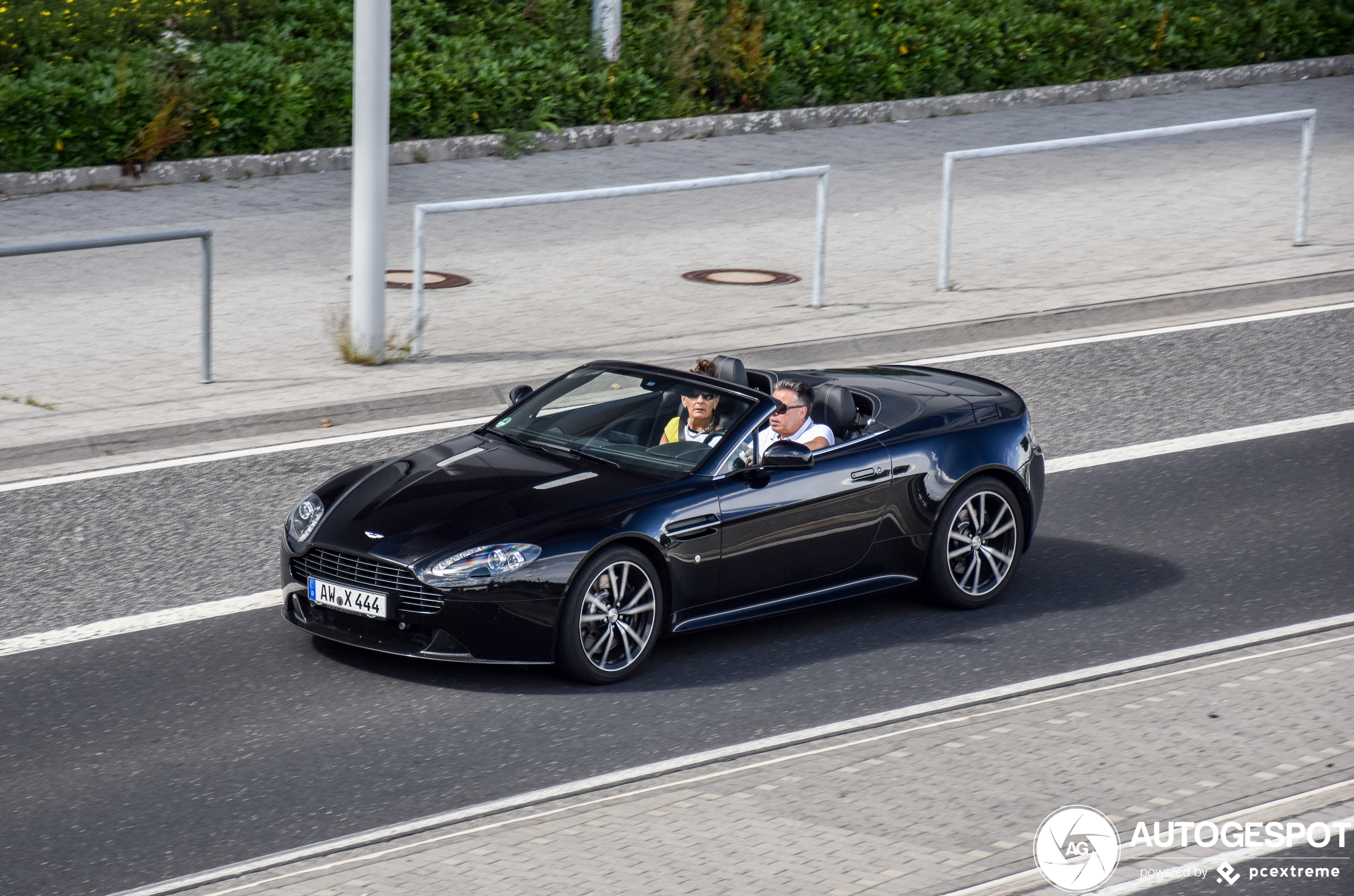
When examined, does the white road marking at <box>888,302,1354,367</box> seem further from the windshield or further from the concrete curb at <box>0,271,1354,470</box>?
the windshield

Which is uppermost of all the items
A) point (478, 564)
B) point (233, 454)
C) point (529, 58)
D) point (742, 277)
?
point (529, 58)

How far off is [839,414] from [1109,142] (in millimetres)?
8379

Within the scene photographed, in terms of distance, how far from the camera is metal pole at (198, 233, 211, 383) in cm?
1244

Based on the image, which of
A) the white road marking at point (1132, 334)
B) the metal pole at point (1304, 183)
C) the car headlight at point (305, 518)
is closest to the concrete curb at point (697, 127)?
the metal pole at point (1304, 183)

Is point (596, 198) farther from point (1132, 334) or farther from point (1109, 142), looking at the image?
point (1109, 142)

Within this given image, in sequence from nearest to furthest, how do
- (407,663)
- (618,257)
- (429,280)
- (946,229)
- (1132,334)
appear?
(407,663), (1132,334), (946,229), (429,280), (618,257)

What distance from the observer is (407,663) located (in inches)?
321

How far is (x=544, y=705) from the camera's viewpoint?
25.3ft

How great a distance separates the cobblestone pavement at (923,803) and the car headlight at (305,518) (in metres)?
2.05

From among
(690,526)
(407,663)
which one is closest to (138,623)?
(407,663)

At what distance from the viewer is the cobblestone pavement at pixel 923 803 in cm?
594

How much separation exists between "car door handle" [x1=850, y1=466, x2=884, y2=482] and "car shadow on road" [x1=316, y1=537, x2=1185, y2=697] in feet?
2.37

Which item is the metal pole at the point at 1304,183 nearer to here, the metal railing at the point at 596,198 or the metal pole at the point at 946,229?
the metal pole at the point at 946,229

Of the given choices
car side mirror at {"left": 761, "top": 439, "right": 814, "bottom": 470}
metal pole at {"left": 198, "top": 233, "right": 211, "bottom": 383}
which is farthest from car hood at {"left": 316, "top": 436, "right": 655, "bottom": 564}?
metal pole at {"left": 198, "top": 233, "right": 211, "bottom": 383}
